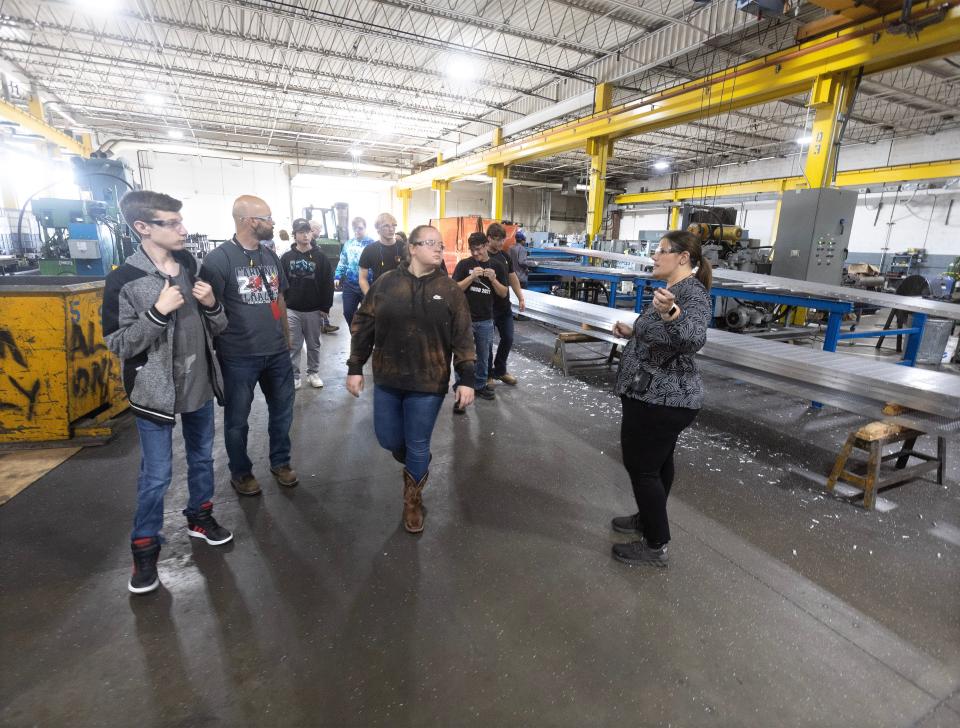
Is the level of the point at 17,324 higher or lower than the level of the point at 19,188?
lower

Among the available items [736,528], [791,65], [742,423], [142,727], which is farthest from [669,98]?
[142,727]

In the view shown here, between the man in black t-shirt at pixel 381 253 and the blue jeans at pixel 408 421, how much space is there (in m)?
2.30

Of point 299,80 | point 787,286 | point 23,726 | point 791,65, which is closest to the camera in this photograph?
point 23,726

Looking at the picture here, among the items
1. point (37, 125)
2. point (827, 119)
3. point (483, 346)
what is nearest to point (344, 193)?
point (37, 125)

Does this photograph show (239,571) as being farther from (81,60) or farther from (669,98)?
(81,60)

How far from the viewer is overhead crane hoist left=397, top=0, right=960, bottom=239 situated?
230 inches

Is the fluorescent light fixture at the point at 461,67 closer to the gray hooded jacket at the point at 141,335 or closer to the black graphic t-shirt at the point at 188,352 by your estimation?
the black graphic t-shirt at the point at 188,352

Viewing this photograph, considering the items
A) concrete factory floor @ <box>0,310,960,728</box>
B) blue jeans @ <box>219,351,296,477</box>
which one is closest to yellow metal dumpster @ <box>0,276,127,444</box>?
concrete factory floor @ <box>0,310,960,728</box>

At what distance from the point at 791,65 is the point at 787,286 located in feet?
12.5

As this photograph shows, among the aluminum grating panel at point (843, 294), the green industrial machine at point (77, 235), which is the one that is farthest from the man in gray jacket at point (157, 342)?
the aluminum grating panel at point (843, 294)

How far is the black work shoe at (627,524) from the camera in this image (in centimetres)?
273

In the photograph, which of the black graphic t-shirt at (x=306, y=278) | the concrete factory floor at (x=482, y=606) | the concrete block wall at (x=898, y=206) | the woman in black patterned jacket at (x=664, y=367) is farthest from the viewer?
the concrete block wall at (x=898, y=206)

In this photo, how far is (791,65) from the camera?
7.16 m

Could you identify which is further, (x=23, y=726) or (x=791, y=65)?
(x=791, y=65)
